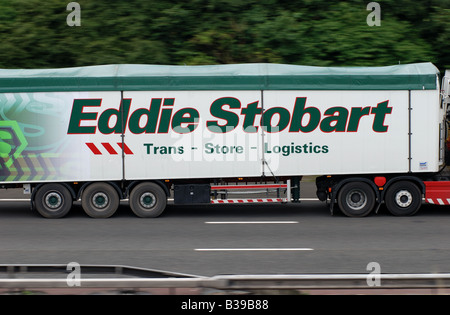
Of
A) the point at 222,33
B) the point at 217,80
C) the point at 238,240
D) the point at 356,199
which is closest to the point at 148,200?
the point at 217,80

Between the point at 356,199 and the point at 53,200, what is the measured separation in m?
6.83

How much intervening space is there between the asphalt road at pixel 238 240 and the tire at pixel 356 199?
0.74ft

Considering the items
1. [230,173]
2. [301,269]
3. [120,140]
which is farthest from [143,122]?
[301,269]

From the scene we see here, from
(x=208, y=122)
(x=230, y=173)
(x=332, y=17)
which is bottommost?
(x=230, y=173)

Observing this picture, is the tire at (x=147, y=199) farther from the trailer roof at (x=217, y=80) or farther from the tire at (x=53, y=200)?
the trailer roof at (x=217, y=80)

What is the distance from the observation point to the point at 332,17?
81.5ft

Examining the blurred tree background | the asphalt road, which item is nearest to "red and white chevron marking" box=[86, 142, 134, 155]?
the asphalt road

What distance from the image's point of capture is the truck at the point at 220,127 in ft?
50.9

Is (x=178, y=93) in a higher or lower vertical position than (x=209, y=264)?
higher

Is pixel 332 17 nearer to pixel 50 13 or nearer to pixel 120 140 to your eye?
pixel 50 13

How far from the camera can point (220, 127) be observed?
1557 centimetres

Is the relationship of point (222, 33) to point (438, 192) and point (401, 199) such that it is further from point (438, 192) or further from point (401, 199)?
point (438, 192)
